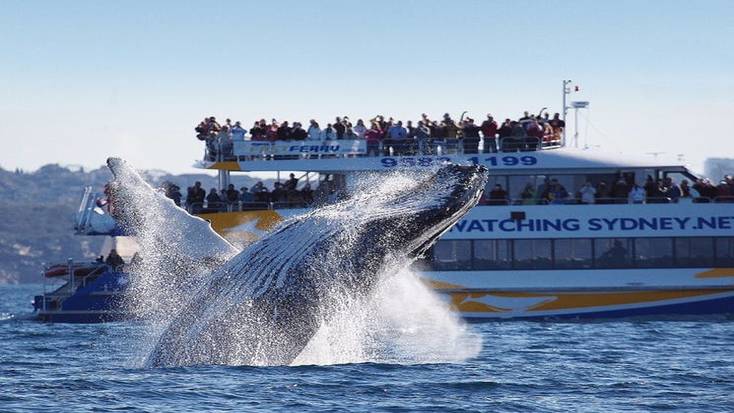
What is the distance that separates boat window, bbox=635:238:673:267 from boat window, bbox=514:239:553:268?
1.77 m

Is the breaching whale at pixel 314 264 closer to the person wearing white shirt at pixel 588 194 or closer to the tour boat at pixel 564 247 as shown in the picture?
the tour boat at pixel 564 247

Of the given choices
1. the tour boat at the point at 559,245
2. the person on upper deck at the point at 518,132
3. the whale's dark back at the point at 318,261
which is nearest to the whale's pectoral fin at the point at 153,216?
the whale's dark back at the point at 318,261

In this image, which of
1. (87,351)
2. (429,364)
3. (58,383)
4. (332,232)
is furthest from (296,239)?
(87,351)

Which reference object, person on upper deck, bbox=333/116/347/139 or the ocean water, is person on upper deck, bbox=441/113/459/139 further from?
the ocean water

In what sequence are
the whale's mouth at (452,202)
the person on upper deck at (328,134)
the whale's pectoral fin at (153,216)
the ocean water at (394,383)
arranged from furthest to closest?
1. the person on upper deck at (328,134)
2. the whale's pectoral fin at (153,216)
3. the ocean water at (394,383)
4. the whale's mouth at (452,202)

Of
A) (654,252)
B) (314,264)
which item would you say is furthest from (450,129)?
(314,264)

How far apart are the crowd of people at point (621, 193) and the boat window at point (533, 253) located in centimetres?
82

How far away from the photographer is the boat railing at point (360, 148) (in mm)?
28359

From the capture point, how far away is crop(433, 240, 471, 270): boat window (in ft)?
92.6

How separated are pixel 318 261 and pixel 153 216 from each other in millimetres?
3138

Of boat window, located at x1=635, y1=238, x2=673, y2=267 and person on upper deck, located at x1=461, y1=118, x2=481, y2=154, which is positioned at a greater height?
person on upper deck, located at x1=461, y1=118, x2=481, y2=154

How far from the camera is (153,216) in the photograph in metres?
12.8

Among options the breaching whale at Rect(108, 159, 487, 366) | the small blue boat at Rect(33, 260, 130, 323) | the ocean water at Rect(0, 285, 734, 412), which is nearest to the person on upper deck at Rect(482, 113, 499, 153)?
the small blue boat at Rect(33, 260, 130, 323)

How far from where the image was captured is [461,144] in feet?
Result: 93.3
